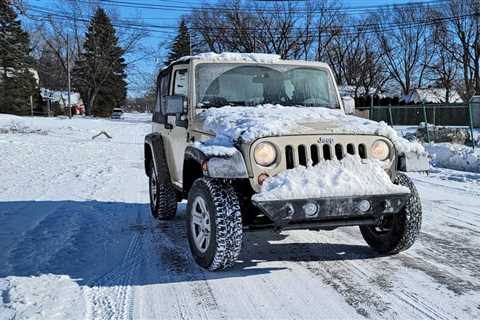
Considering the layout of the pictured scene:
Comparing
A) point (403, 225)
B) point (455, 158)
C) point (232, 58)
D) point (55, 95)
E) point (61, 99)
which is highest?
point (55, 95)

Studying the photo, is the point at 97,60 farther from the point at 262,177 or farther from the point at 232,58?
the point at 262,177

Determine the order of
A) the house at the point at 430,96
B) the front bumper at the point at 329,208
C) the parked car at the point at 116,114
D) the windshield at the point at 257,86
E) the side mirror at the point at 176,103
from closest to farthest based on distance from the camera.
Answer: the front bumper at the point at 329,208 → the side mirror at the point at 176,103 → the windshield at the point at 257,86 → the house at the point at 430,96 → the parked car at the point at 116,114

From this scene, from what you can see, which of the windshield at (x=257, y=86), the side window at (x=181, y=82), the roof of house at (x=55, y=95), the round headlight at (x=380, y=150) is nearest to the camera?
the round headlight at (x=380, y=150)

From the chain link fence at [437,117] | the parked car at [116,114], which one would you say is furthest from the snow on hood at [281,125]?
the parked car at [116,114]

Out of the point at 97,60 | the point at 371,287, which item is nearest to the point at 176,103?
the point at 371,287

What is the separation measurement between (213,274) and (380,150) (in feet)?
5.98

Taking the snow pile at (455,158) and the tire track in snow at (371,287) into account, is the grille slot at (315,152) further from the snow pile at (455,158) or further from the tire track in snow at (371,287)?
the snow pile at (455,158)

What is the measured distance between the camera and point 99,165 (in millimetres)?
13156

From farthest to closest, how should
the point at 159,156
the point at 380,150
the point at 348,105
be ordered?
the point at 159,156 → the point at 348,105 → the point at 380,150

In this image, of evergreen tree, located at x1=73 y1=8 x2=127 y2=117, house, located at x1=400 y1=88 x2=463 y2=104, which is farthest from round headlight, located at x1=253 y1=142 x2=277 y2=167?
evergreen tree, located at x1=73 y1=8 x2=127 y2=117

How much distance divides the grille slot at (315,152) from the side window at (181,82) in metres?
1.92

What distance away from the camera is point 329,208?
13.1 feet

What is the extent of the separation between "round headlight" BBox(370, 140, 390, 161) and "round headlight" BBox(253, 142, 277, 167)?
916 mm

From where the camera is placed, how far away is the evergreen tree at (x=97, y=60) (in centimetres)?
6237
